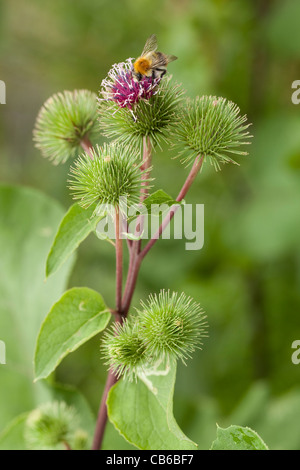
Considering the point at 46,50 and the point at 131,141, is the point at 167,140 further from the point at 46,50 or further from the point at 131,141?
the point at 46,50

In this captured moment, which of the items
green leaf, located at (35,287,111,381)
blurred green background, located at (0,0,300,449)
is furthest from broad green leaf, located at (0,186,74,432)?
blurred green background, located at (0,0,300,449)

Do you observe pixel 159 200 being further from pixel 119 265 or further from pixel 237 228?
Answer: pixel 237 228

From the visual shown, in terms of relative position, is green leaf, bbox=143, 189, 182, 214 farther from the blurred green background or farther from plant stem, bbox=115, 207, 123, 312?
the blurred green background

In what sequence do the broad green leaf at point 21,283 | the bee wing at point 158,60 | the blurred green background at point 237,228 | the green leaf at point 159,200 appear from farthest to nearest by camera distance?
the blurred green background at point 237,228, the broad green leaf at point 21,283, the bee wing at point 158,60, the green leaf at point 159,200

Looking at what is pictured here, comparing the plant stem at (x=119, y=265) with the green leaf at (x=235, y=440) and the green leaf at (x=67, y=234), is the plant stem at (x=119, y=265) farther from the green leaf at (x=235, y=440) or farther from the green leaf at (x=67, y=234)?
the green leaf at (x=235, y=440)

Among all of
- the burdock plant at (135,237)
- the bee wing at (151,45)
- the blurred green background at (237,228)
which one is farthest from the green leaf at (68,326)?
the blurred green background at (237,228)
